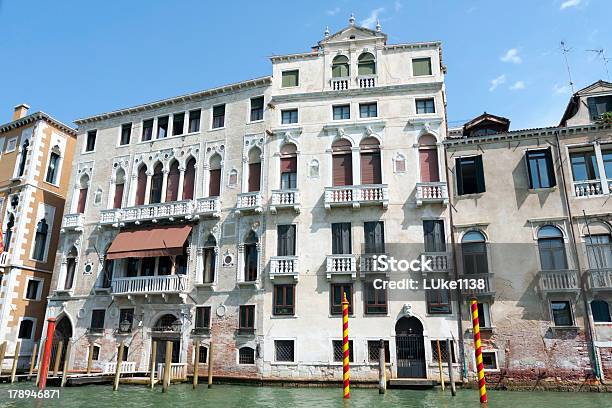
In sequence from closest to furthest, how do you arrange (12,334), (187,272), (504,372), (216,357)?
(504,372) < (216,357) < (187,272) < (12,334)

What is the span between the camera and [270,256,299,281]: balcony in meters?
20.5

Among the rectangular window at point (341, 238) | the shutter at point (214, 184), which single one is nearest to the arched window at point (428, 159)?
the rectangular window at point (341, 238)

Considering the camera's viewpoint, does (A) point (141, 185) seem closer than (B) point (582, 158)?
No

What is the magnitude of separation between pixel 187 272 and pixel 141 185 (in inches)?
236

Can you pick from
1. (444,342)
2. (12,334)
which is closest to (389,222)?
(444,342)

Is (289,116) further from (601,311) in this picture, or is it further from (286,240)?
(601,311)

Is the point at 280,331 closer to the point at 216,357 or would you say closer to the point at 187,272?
the point at 216,357

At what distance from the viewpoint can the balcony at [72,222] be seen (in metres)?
25.1

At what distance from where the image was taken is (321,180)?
21703 millimetres

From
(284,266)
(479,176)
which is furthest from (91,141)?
(479,176)

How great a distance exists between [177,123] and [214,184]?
457 cm

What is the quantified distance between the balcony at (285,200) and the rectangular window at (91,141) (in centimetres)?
1257

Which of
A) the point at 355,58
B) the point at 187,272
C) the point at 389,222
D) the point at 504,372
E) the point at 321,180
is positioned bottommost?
the point at 504,372

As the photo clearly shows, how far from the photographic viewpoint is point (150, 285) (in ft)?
73.2
